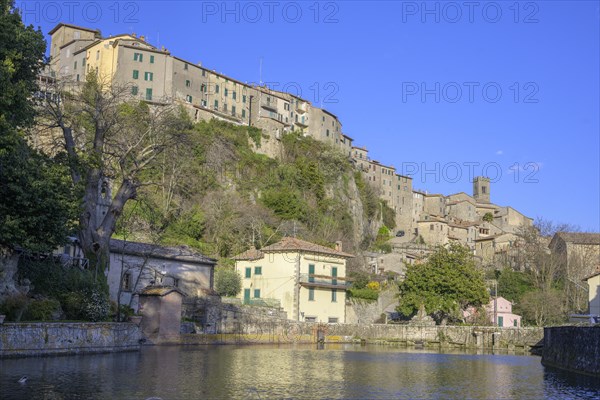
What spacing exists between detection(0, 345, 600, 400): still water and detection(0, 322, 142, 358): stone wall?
1412 millimetres

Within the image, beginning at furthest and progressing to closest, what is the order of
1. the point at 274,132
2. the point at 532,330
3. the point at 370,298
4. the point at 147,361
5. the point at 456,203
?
the point at 456,203 < the point at 274,132 < the point at 370,298 < the point at 532,330 < the point at 147,361

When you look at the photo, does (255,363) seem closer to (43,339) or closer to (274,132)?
(43,339)

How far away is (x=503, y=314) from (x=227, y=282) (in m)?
32.1

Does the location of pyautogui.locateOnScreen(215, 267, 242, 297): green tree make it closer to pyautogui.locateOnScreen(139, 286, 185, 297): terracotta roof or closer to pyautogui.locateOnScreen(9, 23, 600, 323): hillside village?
pyautogui.locateOnScreen(9, 23, 600, 323): hillside village

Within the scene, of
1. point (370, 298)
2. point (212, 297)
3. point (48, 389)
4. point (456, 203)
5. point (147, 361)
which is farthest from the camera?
point (456, 203)

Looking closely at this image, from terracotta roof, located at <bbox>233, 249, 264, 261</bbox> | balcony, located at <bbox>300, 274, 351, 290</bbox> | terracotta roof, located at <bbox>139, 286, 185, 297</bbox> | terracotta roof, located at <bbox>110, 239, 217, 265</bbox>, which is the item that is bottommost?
terracotta roof, located at <bbox>139, 286, 185, 297</bbox>

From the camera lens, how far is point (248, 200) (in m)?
82.4

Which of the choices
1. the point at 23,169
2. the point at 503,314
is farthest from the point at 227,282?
the point at 23,169

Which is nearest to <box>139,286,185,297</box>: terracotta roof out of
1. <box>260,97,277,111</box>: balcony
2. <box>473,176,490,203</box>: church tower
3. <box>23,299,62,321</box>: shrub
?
<box>23,299,62,321</box>: shrub

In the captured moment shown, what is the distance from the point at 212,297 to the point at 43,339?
74.2 ft

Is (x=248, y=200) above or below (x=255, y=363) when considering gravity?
above

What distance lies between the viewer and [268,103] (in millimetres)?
112375

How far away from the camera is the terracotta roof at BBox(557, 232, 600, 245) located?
91125mm

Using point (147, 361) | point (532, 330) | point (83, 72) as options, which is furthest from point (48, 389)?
point (83, 72)
